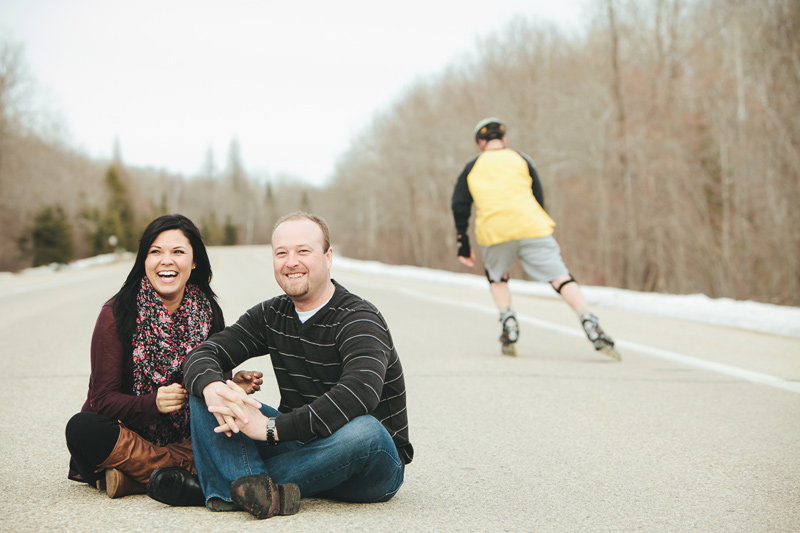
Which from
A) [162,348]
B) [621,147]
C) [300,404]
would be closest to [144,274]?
[162,348]

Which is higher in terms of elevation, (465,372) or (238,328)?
(238,328)

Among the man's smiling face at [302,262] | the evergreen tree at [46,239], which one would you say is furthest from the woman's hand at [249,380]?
the evergreen tree at [46,239]

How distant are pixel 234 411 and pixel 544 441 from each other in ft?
6.83

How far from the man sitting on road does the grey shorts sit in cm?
398

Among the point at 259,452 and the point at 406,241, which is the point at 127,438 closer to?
the point at 259,452

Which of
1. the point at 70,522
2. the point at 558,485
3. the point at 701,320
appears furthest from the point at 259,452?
the point at 701,320

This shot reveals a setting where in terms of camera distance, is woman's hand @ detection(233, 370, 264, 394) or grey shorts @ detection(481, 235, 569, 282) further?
grey shorts @ detection(481, 235, 569, 282)

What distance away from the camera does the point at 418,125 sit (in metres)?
42.5

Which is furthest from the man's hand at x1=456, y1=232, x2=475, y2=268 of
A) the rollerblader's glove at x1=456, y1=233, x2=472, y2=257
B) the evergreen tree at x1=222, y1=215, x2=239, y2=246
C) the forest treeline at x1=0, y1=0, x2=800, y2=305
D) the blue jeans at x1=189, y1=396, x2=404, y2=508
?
the evergreen tree at x1=222, y1=215, x2=239, y2=246

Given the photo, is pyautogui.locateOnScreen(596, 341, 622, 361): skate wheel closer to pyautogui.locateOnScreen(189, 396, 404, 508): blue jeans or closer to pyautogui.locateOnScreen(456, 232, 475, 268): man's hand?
pyautogui.locateOnScreen(456, 232, 475, 268): man's hand

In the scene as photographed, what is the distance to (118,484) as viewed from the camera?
9.35 feet

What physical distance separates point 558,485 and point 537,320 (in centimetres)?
696

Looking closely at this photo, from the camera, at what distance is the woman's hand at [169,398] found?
288 cm

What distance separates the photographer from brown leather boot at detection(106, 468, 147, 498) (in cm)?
285
